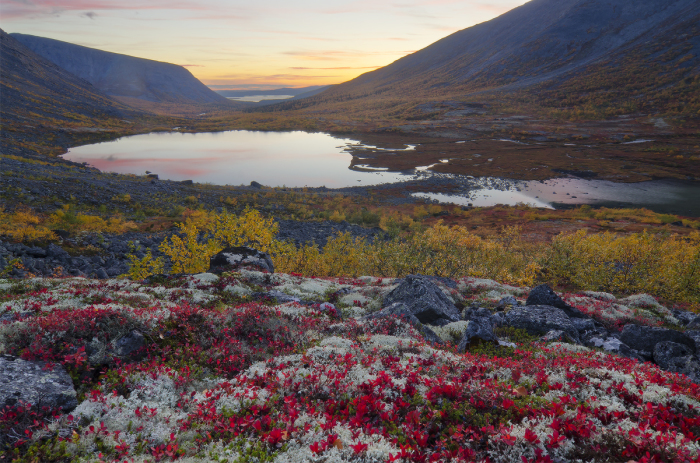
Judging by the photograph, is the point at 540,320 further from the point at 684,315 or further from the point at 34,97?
the point at 34,97

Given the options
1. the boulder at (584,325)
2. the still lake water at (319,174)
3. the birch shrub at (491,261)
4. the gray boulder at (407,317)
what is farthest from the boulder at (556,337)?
the still lake water at (319,174)

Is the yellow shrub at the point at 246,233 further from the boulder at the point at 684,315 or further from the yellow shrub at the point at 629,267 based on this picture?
the boulder at the point at 684,315

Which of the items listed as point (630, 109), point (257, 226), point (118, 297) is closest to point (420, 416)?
point (118, 297)

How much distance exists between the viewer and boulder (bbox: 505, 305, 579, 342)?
40.6 ft

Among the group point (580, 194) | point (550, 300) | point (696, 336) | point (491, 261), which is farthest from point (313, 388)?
point (580, 194)

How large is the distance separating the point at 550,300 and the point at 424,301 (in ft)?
18.8

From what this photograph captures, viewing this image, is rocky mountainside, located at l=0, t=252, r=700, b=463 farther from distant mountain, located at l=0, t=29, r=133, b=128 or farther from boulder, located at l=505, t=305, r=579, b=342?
distant mountain, located at l=0, t=29, r=133, b=128

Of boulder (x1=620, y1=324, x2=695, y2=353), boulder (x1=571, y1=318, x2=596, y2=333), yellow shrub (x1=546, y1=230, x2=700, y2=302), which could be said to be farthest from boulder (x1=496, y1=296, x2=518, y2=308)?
yellow shrub (x1=546, y1=230, x2=700, y2=302)

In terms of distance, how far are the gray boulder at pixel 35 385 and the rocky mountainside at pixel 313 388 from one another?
0.09 ft

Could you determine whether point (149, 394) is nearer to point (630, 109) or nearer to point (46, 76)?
point (630, 109)

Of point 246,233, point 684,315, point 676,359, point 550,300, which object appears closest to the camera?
point 676,359

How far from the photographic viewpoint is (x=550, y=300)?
1472 centimetres

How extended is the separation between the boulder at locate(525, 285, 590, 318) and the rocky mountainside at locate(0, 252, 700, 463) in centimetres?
235

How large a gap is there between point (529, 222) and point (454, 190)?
83.1 feet
